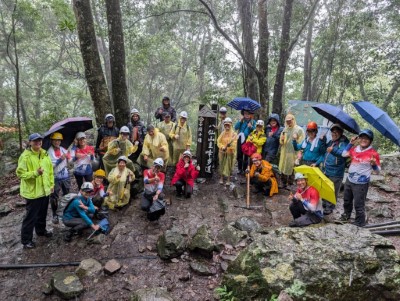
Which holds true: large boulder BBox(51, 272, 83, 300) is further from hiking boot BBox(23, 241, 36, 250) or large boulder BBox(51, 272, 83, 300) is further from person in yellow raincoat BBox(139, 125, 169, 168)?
person in yellow raincoat BBox(139, 125, 169, 168)

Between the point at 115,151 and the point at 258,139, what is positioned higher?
the point at 258,139

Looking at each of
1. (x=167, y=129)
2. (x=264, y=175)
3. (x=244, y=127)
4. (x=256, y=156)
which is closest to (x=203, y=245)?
(x=264, y=175)

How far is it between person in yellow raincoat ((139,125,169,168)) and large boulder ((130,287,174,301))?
3.83 meters

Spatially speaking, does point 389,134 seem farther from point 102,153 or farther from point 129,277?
point 102,153

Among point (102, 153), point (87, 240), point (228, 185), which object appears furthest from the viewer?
point (228, 185)

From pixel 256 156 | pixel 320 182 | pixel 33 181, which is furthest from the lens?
pixel 256 156

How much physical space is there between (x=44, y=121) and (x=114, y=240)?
7.97 meters

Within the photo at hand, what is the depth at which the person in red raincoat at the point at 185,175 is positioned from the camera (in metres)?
7.14

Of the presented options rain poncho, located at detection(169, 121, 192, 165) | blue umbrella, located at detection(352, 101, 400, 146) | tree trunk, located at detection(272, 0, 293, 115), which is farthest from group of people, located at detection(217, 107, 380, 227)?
tree trunk, located at detection(272, 0, 293, 115)

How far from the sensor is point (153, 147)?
762 cm

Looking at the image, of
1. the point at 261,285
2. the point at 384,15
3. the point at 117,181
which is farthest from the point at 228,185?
the point at 384,15

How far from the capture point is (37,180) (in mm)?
5359

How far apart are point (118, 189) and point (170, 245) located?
2248 millimetres

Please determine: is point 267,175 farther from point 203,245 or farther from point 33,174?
point 33,174
